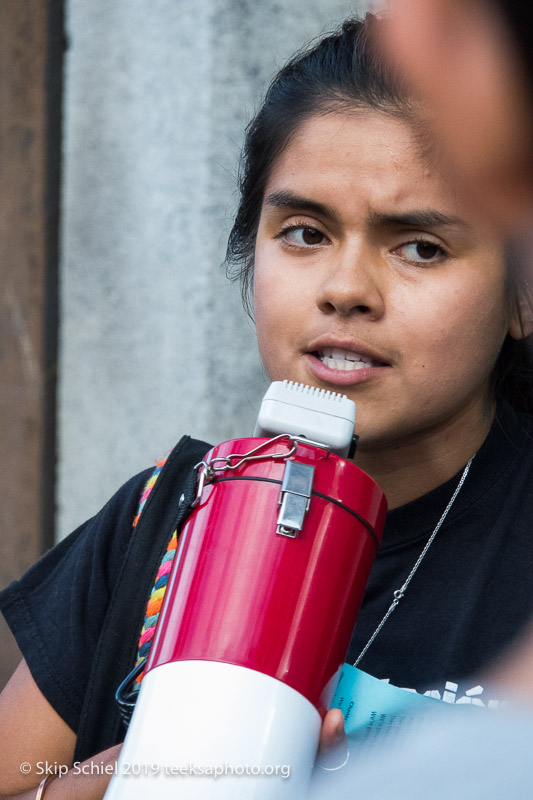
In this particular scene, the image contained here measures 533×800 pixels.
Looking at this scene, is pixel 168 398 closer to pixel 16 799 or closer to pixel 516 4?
pixel 16 799

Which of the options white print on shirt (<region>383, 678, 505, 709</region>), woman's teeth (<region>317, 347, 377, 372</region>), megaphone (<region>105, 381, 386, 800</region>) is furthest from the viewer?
woman's teeth (<region>317, 347, 377, 372</region>)

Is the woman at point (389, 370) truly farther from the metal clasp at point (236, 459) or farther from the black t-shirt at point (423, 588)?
the metal clasp at point (236, 459)

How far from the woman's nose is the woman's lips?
6 cm

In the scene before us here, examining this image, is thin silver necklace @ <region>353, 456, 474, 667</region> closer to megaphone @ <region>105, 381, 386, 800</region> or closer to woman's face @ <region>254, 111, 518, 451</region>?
woman's face @ <region>254, 111, 518, 451</region>

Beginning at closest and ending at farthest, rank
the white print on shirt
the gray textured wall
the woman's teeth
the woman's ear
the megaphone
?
the megaphone → the white print on shirt → the woman's teeth → the woman's ear → the gray textured wall

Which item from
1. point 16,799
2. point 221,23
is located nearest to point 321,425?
point 16,799

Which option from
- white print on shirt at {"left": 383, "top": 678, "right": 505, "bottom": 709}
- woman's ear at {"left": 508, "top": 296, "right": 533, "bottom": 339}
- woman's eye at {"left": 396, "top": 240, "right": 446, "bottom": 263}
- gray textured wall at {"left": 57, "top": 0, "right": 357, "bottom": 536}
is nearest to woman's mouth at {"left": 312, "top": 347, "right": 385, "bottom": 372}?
woman's eye at {"left": 396, "top": 240, "right": 446, "bottom": 263}

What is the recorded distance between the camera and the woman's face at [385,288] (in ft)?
3.89

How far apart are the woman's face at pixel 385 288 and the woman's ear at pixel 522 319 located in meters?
0.06

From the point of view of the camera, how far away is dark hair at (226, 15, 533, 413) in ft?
4.19

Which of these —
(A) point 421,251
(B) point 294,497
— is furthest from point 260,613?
(A) point 421,251

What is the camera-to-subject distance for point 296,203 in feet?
4.23

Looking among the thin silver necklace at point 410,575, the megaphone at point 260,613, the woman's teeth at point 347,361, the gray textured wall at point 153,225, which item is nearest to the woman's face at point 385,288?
the woman's teeth at point 347,361

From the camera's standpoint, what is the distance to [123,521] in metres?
1.44
